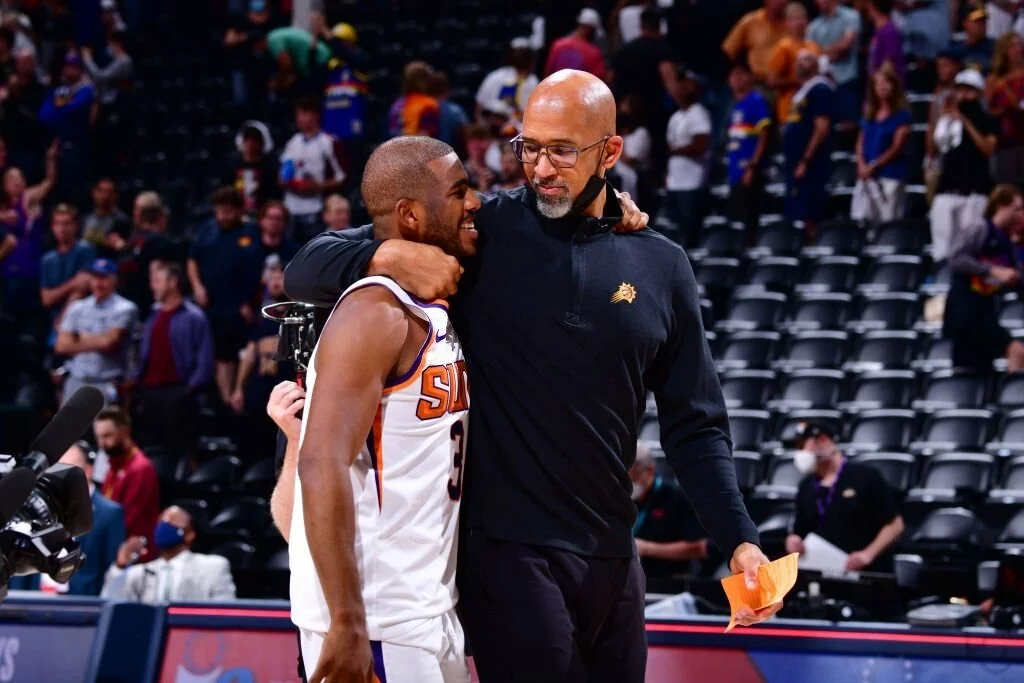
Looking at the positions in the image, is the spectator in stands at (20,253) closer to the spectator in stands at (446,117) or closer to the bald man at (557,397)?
the spectator in stands at (446,117)

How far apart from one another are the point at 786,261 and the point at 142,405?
5.05 metres

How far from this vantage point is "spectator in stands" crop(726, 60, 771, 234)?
475 inches

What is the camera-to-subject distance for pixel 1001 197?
1014 centimetres

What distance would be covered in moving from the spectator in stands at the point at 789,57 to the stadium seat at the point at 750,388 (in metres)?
2.70

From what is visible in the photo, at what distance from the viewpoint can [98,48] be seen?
1720 cm

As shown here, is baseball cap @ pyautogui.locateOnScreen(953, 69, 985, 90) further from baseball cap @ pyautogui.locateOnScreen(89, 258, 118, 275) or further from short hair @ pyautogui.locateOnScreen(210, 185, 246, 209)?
baseball cap @ pyautogui.locateOnScreen(89, 258, 118, 275)

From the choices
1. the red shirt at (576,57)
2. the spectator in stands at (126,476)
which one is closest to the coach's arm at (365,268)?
the spectator in stands at (126,476)

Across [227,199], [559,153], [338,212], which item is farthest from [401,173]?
[227,199]

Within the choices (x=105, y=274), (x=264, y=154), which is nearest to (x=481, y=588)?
(x=105, y=274)

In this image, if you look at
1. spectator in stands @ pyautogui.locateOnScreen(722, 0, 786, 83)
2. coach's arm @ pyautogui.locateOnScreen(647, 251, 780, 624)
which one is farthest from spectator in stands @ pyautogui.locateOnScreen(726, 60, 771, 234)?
coach's arm @ pyautogui.locateOnScreen(647, 251, 780, 624)

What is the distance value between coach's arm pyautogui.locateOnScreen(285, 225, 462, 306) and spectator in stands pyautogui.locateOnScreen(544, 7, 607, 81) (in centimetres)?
918

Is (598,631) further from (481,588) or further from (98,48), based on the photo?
(98,48)

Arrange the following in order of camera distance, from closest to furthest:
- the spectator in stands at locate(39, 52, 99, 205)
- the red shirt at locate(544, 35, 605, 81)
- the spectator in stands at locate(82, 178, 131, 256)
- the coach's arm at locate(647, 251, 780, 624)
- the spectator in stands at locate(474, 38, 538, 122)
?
the coach's arm at locate(647, 251, 780, 624), the red shirt at locate(544, 35, 605, 81), the spectator in stands at locate(474, 38, 538, 122), the spectator in stands at locate(82, 178, 131, 256), the spectator in stands at locate(39, 52, 99, 205)

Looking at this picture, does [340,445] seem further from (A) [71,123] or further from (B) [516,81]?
(A) [71,123]
